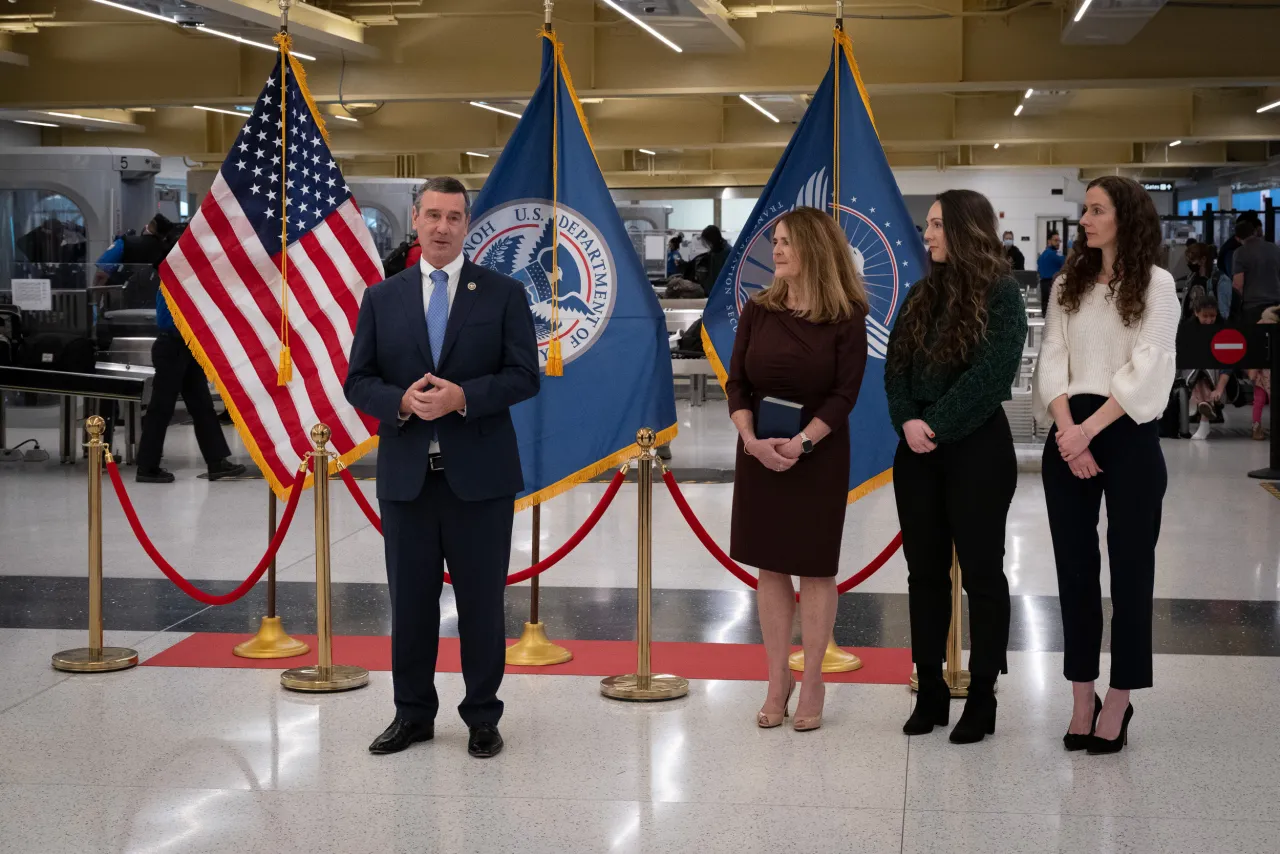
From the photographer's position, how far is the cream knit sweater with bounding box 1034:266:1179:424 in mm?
4145

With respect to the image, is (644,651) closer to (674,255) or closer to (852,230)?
(852,230)

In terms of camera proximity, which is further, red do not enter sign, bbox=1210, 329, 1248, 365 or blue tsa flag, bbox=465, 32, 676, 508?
red do not enter sign, bbox=1210, 329, 1248, 365

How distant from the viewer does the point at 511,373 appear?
430 cm

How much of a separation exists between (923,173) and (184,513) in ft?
96.9

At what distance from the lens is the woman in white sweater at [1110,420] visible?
4199mm

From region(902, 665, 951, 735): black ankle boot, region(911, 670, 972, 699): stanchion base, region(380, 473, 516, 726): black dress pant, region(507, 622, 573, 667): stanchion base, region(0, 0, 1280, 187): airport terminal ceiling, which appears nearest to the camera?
region(380, 473, 516, 726): black dress pant

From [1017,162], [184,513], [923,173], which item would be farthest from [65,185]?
[923,173]

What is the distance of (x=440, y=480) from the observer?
14.2 feet

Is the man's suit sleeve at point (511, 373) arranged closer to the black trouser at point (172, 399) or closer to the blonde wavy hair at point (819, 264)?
A: the blonde wavy hair at point (819, 264)

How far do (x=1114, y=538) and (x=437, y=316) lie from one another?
2.08 meters

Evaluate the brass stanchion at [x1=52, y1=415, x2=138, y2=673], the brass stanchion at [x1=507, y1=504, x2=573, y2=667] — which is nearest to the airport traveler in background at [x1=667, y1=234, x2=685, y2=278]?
the brass stanchion at [x1=507, y1=504, x2=573, y2=667]

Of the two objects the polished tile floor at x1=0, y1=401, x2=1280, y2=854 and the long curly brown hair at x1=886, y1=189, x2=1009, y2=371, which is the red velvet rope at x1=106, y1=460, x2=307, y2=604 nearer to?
the polished tile floor at x1=0, y1=401, x2=1280, y2=854

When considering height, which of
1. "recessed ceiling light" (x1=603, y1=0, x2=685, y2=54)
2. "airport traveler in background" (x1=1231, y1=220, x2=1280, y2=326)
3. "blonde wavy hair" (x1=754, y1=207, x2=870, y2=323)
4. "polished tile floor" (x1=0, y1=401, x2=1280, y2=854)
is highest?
"recessed ceiling light" (x1=603, y1=0, x2=685, y2=54)

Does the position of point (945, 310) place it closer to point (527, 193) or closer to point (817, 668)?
point (817, 668)
